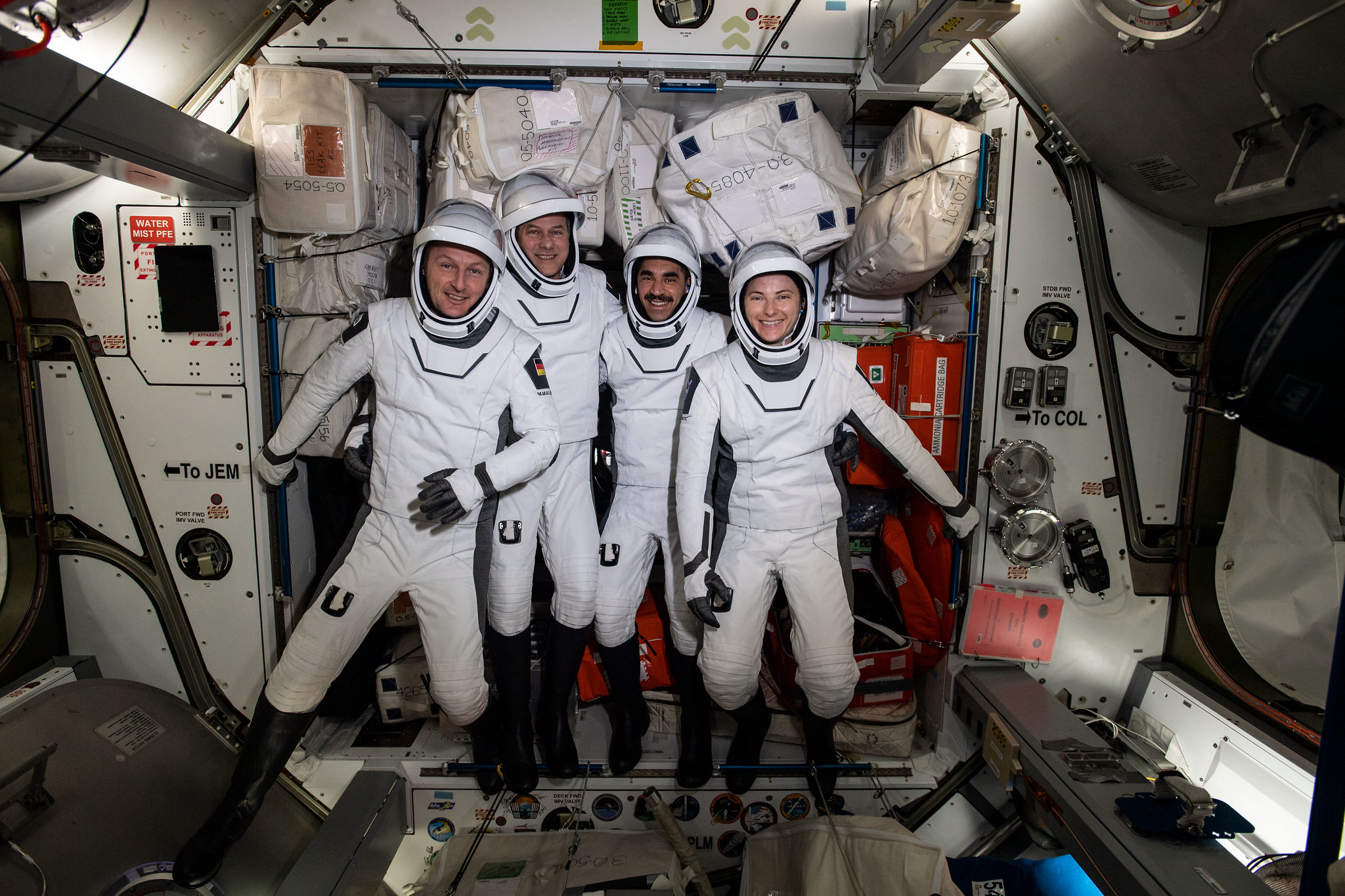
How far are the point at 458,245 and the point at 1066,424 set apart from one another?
10.1 ft

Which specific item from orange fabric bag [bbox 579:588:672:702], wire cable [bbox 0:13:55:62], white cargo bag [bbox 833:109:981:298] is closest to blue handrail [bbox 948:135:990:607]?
white cargo bag [bbox 833:109:981:298]

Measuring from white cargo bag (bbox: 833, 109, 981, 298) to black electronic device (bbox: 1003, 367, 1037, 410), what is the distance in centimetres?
67

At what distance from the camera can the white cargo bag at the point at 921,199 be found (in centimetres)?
296

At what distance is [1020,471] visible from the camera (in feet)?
10.2

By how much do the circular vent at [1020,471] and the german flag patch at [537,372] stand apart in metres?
2.26

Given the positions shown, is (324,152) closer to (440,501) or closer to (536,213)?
(536,213)

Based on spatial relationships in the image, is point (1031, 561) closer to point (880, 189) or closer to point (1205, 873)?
point (1205, 873)

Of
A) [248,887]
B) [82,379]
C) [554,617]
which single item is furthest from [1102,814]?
[82,379]

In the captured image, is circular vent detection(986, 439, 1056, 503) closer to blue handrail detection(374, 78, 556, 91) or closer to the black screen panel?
blue handrail detection(374, 78, 556, 91)

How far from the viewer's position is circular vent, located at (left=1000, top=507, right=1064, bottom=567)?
3078 mm

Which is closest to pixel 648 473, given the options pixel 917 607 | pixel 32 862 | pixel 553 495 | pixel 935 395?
pixel 553 495

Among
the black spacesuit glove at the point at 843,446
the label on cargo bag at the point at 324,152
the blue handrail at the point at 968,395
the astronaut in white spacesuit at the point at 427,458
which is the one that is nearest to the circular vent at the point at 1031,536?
the blue handrail at the point at 968,395

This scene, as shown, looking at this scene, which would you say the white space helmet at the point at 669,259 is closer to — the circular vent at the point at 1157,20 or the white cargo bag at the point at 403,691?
the circular vent at the point at 1157,20

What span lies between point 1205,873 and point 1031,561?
139 centimetres
